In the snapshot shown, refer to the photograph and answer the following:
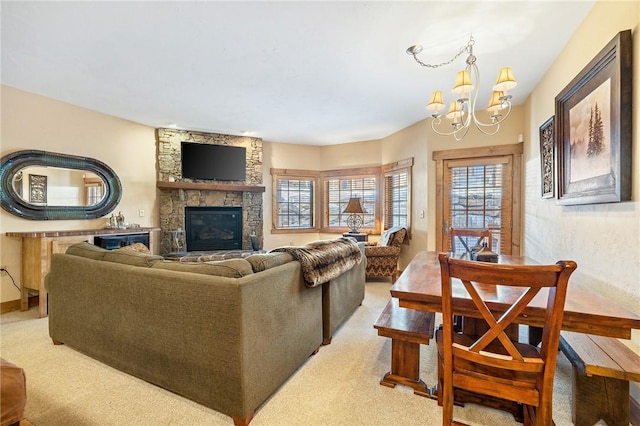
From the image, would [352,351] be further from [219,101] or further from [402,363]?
[219,101]

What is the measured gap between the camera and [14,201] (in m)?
3.42

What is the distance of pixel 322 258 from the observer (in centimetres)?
227

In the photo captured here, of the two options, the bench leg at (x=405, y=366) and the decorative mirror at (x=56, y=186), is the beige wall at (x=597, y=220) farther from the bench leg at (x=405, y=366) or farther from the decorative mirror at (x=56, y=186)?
the decorative mirror at (x=56, y=186)

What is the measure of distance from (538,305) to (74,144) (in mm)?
5417

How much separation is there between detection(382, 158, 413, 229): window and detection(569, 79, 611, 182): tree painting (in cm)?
274

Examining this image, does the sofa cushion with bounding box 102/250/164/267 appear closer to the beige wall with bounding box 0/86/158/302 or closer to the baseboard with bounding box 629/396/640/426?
the beige wall with bounding box 0/86/158/302

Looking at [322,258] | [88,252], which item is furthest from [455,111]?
[88,252]

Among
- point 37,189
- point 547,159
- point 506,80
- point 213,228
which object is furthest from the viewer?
point 213,228

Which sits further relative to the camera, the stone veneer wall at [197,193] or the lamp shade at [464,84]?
the stone veneer wall at [197,193]

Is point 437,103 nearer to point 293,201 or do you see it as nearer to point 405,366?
point 405,366

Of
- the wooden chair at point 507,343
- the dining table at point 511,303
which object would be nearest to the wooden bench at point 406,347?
the dining table at point 511,303

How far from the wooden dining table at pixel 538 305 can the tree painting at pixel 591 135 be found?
94 cm

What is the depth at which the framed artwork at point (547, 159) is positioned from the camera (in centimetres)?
286

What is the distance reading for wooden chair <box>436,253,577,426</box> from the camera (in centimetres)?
112
